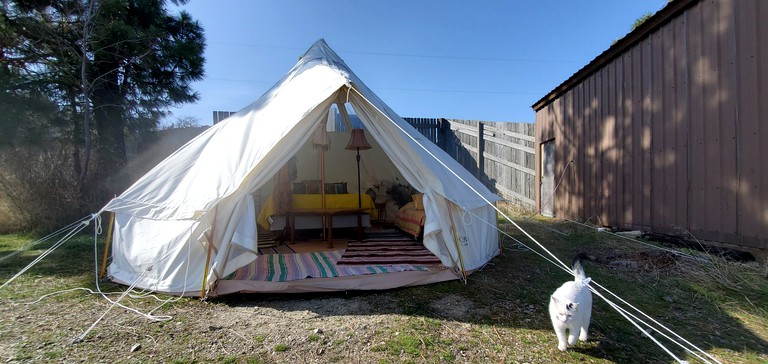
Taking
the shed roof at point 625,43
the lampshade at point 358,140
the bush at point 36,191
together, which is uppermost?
the shed roof at point 625,43

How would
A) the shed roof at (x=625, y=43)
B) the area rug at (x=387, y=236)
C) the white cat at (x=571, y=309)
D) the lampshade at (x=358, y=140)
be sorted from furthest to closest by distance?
the lampshade at (x=358, y=140) → the area rug at (x=387, y=236) → the shed roof at (x=625, y=43) → the white cat at (x=571, y=309)

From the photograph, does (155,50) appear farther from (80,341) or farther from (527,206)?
(527,206)

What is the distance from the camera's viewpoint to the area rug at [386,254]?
3590 millimetres

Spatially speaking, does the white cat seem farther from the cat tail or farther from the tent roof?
the tent roof

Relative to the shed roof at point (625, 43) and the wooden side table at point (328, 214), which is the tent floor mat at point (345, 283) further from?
the shed roof at point (625, 43)

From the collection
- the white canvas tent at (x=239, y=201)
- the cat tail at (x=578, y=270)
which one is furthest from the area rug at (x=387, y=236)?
the cat tail at (x=578, y=270)

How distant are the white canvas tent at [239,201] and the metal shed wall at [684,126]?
241 centimetres

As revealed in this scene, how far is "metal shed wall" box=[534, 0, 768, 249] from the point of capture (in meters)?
3.40

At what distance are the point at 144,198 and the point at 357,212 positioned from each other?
236cm

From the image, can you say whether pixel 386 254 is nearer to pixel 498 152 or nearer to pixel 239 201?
pixel 239 201

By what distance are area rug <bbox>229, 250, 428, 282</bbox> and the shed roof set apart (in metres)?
4.05

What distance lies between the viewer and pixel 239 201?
9.20ft

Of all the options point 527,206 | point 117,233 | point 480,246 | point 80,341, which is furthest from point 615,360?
point 527,206

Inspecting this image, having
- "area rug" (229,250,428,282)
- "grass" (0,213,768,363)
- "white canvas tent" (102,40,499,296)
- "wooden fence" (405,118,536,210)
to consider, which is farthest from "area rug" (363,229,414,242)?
"wooden fence" (405,118,536,210)
